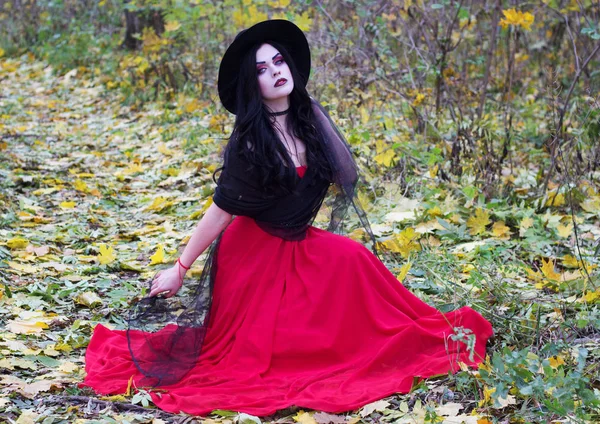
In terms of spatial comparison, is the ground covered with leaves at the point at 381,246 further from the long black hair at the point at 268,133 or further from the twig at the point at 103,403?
the long black hair at the point at 268,133

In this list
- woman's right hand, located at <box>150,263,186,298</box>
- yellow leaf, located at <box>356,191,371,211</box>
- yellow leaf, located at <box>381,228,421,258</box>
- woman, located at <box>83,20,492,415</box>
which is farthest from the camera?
yellow leaf, located at <box>356,191,371,211</box>

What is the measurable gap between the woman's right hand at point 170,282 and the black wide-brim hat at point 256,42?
0.67m

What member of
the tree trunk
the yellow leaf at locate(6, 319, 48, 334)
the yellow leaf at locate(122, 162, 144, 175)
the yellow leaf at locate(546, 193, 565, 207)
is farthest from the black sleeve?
the tree trunk

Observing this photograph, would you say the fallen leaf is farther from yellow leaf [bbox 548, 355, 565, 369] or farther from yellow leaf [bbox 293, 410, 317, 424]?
yellow leaf [bbox 548, 355, 565, 369]

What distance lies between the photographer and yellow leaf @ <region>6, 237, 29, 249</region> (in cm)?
414

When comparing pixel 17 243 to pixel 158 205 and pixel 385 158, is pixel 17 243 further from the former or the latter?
pixel 385 158

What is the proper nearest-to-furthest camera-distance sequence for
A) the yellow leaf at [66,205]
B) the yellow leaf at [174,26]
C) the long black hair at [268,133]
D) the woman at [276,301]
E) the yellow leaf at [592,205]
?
the woman at [276,301]
the long black hair at [268,133]
the yellow leaf at [592,205]
the yellow leaf at [66,205]
the yellow leaf at [174,26]

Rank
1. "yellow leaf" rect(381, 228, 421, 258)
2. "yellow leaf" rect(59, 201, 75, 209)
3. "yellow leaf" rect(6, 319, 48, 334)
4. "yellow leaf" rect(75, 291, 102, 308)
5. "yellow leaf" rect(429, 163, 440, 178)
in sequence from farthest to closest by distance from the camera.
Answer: "yellow leaf" rect(59, 201, 75, 209) → "yellow leaf" rect(429, 163, 440, 178) → "yellow leaf" rect(381, 228, 421, 258) → "yellow leaf" rect(75, 291, 102, 308) → "yellow leaf" rect(6, 319, 48, 334)

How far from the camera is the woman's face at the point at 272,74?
2951 mm

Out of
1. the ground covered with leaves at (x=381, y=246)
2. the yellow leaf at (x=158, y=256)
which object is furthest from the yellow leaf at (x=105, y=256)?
the yellow leaf at (x=158, y=256)

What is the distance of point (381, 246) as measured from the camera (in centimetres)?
398

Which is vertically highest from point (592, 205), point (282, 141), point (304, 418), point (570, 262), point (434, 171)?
point (282, 141)

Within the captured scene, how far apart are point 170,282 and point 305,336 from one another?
0.59 m

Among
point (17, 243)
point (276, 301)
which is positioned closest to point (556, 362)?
point (276, 301)
